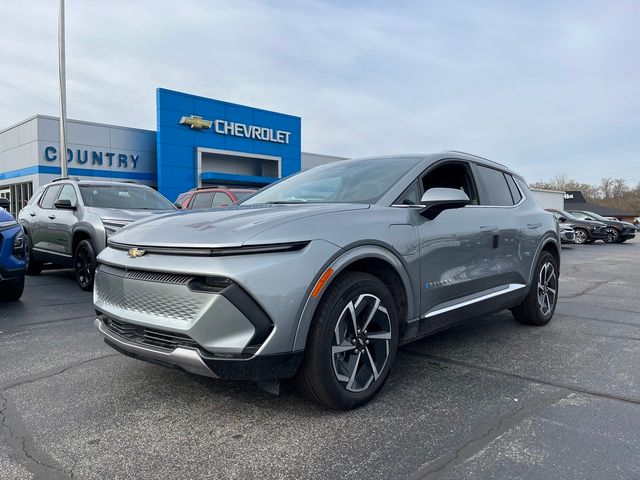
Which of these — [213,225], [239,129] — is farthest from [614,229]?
[213,225]

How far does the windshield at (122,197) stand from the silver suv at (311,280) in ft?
14.3

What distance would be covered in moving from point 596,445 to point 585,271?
31.7 feet

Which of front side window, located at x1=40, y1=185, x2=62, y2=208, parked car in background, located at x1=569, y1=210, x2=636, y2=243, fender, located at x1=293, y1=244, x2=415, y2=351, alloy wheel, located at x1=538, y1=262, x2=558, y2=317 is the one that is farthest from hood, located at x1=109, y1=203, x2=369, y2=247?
parked car in background, located at x1=569, y1=210, x2=636, y2=243

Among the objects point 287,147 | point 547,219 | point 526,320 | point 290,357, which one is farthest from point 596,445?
point 287,147

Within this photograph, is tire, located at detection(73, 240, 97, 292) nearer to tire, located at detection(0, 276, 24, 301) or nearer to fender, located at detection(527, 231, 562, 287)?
tire, located at detection(0, 276, 24, 301)

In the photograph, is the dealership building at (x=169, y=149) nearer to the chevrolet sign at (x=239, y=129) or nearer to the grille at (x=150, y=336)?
the chevrolet sign at (x=239, y=129)

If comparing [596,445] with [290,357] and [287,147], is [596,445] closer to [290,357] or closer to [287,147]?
[290,357]

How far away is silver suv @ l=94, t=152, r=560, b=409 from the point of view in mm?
2498

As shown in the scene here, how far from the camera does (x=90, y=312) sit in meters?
5.64

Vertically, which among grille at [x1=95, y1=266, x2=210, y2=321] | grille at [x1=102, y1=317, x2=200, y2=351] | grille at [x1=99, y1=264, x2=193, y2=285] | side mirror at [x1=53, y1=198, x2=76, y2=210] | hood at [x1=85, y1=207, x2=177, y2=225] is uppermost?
side mirror at [x1=53, y1=198, x2=76, y2=210]

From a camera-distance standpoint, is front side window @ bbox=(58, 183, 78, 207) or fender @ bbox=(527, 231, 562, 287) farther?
front side window @ bbox=(58, 183, 78, 207)

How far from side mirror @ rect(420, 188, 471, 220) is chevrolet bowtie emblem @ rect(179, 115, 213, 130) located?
24.3 m

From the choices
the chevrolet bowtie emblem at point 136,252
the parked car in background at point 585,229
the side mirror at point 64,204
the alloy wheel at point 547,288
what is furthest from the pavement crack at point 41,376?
the parked car in background at point 585,229

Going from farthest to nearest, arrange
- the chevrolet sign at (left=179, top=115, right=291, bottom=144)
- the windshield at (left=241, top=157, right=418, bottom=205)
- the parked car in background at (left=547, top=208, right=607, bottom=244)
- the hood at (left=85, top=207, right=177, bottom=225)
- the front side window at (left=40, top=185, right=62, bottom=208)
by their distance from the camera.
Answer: the chevrolet sign at (left=179, top=115, right=291, bottom=144), the parked car in background at (left=547, top=208, right=607, bottom=244), the front side window at (left=40, top=185, right=62, bottom=208), the hood at (left=85, top=207, right=177, bottom=225), the windshield at (left=241, top=157, right=418, bottom=205)
